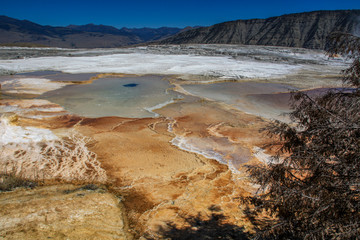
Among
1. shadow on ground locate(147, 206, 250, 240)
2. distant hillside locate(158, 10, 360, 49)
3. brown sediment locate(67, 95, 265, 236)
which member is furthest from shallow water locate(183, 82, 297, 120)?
distant hillside locate(158, 10, 360, 49)

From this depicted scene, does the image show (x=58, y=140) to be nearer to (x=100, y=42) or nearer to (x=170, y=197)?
(x=170, y=197)

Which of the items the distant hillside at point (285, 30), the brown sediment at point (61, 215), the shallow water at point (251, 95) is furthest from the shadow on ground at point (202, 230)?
the distant hillside at point (285, 30)

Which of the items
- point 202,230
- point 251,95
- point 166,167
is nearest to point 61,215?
point 202,230

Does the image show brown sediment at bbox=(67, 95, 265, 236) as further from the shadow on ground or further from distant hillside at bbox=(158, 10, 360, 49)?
distant hillside at bbox=(158, 10, 360, 49)

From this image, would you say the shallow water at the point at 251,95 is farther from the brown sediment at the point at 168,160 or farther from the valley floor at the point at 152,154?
the brown sediment at the point at 168,160

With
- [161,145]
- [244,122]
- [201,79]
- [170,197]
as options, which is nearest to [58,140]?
[161,145]
